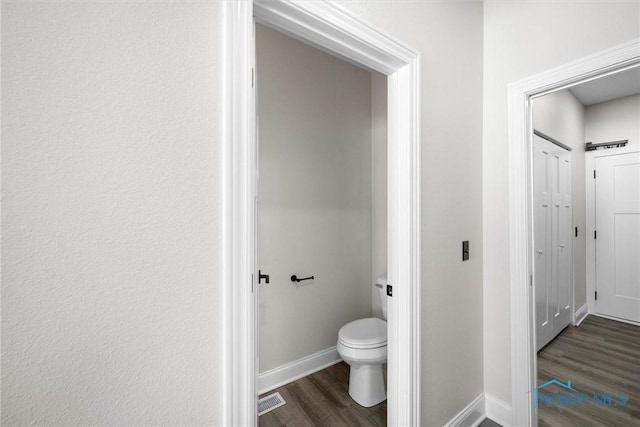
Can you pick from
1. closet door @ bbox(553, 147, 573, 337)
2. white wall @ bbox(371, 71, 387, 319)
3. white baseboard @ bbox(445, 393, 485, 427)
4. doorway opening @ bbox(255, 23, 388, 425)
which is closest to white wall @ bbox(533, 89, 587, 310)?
closet door @ bbox(553, 147, 573, 337)

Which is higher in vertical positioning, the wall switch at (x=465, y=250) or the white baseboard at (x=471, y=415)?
the wall switch at (x=465, y=250)

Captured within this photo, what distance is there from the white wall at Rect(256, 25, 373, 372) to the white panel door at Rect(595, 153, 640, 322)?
107 inches

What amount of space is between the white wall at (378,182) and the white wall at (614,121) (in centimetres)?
258

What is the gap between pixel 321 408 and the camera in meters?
1.86

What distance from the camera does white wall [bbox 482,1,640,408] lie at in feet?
4.82

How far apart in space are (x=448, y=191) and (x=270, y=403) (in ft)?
5.74

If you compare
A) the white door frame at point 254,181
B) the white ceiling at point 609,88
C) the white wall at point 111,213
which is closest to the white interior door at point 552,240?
the white ceiling at point 609,88

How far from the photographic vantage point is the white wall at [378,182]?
2510mm

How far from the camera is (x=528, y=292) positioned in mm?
1607

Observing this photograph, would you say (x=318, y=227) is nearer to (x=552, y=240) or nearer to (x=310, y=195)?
(x=310, y=195)

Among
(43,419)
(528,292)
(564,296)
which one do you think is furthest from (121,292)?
(564,296)

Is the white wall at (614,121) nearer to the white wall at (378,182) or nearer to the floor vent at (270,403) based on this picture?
the white wall at (378,182)

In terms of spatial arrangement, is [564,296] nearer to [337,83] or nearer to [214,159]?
[337,83]

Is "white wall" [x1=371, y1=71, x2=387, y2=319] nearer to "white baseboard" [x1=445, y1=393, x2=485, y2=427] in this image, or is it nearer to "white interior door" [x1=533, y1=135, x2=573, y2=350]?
"white baseboard" [x1=445, y1=393, x2=485, y2=427]
